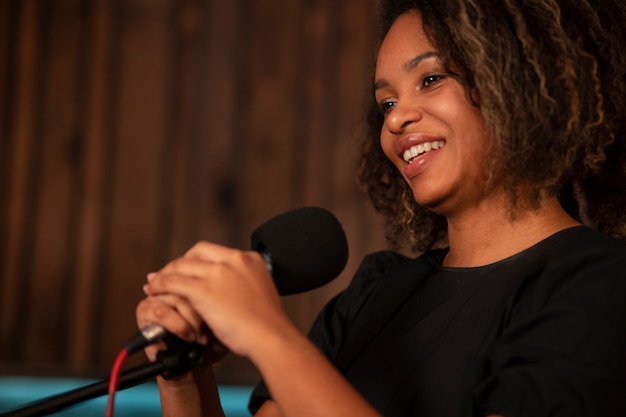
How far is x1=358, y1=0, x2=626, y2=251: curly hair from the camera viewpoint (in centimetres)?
127

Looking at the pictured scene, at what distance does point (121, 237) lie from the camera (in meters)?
3.17

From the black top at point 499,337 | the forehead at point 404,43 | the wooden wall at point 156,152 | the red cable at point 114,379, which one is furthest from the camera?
the wooden wall at point 156,152

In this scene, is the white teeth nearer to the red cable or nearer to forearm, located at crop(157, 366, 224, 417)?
forearm, located at crop(157, 366, 224, 417)

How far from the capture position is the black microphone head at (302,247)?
1.10 m

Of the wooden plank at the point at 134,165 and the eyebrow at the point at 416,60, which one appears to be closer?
the eyebrow at the point at 416,60

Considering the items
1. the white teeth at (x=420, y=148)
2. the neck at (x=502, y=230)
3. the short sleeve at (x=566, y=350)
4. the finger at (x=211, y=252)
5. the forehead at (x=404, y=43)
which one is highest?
the forehead at (x=404, y=43)

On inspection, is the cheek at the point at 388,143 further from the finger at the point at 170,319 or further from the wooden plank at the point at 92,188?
the wooden plank at the point at 92,188

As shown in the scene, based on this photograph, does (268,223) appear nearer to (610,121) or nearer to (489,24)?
(489,24)

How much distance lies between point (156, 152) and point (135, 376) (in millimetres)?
2279

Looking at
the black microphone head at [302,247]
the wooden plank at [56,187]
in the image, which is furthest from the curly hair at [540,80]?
the wooden plank at [56,187]

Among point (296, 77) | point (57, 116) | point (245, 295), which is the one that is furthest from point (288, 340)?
point (57, 116)

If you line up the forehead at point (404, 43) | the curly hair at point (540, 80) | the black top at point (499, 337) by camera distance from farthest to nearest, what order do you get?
the forehead at point (404, 43)
the curly hair at point (540, 80)
the black top at point (499, 337)

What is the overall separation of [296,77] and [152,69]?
0.53 m

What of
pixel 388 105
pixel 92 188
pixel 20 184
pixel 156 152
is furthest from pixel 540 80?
pixel 20 184
